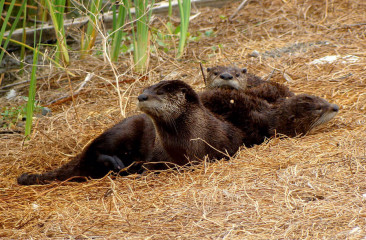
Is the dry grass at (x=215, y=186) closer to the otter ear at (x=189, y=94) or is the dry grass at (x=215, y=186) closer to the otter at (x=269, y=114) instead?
the otter at (x=269, y=114)

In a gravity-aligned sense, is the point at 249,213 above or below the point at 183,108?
below

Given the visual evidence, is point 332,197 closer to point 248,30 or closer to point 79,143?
point 79,143

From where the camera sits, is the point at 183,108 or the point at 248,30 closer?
the point at 183,108

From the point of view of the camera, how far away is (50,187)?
12.6 ft

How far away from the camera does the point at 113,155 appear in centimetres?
416

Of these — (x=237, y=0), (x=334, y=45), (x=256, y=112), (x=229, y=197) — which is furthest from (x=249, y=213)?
(x=237, y=0)

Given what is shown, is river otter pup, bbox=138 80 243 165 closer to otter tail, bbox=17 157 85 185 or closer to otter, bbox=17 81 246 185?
otter, bbox=17 81 246 185

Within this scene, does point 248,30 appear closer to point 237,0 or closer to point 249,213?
point 237,0

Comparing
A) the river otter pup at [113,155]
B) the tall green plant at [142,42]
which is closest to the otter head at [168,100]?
the river otter pup at [113,155]

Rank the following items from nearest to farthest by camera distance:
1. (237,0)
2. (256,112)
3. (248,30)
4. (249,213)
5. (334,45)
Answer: (249,213)
(256,112)
(334,45)
(248,30)
(237,0)

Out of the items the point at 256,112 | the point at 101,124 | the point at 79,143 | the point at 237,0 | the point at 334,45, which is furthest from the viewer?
the point at 237,0

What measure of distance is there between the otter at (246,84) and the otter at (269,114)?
0.23 m

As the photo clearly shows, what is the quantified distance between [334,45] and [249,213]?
4.38 metres

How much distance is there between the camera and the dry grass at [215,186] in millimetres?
2586
